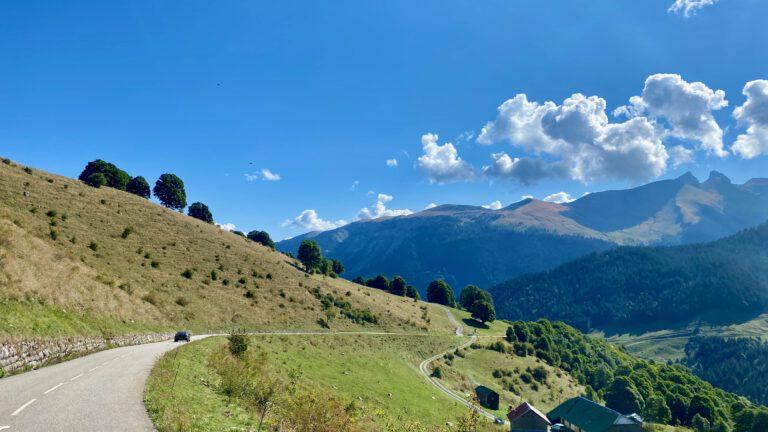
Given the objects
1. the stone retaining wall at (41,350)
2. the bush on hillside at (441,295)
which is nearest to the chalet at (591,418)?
the stone retaining wall at (41,350)

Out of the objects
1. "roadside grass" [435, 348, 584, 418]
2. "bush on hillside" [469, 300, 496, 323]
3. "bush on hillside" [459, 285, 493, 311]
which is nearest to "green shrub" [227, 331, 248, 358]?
"roadside grass" [435, 348, 584, 418]

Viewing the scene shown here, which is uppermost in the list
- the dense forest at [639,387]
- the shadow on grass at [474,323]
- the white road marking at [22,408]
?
the white road marking at [22,408]

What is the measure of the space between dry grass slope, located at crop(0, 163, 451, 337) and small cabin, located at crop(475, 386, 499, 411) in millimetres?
27871

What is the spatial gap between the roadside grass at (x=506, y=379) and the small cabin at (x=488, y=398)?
4.65 feet

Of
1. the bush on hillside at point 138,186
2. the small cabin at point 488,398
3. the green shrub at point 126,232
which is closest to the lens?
the green shrub at point 126,232

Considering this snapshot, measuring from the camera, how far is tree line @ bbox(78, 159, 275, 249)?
112 metres

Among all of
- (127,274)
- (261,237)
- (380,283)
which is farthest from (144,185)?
(380,283)

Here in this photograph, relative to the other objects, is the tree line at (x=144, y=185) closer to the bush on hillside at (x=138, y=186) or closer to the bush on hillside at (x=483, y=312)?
the bush on hillside at (x=138, y=186)

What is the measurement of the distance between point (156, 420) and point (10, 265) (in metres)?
27.6

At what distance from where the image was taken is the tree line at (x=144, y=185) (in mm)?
111637

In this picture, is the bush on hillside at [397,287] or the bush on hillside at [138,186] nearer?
the bush on hillside at [138,186]

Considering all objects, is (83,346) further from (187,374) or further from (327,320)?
(327,320)

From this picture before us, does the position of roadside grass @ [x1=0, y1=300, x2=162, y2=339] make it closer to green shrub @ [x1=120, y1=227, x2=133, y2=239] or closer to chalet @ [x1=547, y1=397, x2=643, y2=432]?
green shrub @ [x1=120, y1=227, x2=133, y2=239]

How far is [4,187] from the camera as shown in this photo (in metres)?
72.4
